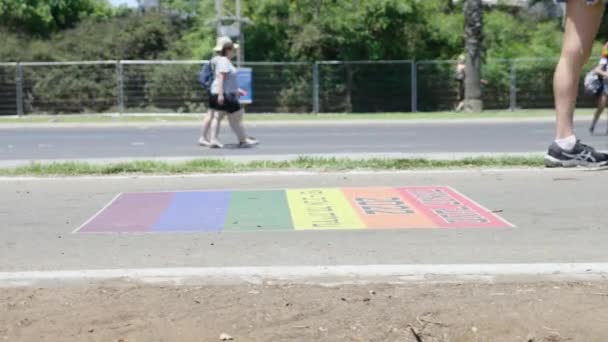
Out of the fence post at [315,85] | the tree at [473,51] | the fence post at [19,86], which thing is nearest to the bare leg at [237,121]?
the tree at [473,51]

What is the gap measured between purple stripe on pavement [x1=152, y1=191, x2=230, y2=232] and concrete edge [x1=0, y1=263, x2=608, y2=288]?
1.49m

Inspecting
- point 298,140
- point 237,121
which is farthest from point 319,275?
point 298,140

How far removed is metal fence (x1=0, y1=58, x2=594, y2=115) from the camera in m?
28.8

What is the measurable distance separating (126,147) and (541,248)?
457 inches

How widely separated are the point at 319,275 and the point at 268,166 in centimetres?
496

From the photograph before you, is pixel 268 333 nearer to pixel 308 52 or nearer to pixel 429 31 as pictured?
pixel 308 52

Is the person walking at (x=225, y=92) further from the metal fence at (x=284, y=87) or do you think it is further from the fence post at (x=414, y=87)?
the fence post at (x=414, y=87)

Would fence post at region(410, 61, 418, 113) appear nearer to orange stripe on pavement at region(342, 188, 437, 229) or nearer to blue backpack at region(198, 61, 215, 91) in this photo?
blue backpack at region(198, 61, 215, 91)

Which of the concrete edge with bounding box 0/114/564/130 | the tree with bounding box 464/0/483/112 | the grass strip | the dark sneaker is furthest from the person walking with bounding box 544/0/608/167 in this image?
the tree with bounding box 464/0/483/112

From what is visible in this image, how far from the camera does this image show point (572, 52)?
6219 millimetres

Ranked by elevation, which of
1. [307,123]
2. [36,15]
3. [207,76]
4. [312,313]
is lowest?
[307,123]

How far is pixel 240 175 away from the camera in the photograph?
8.85 metres

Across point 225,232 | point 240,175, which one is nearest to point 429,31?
point 240,175

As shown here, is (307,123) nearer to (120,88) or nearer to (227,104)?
(120,88)
